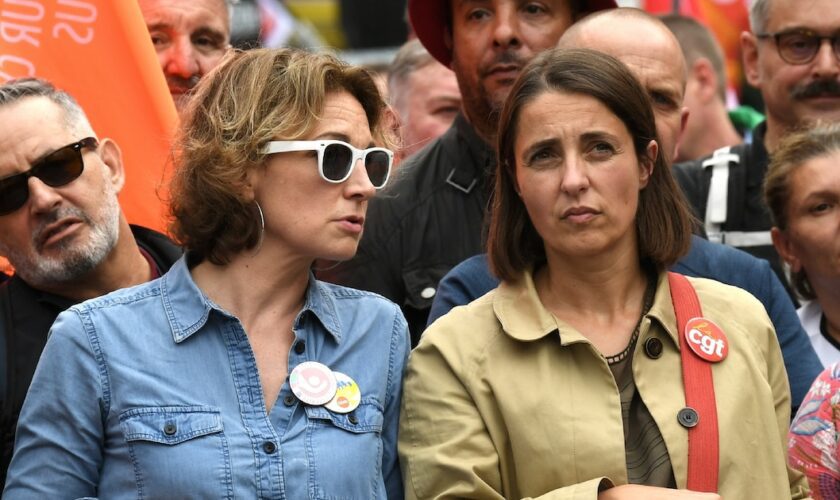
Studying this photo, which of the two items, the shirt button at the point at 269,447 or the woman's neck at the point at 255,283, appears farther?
the woman's neck at the point at 255,283

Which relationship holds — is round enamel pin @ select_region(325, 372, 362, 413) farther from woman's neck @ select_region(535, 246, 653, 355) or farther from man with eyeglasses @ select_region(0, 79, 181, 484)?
man with eyeglasses @ select_region(0, 79, 181, 484)

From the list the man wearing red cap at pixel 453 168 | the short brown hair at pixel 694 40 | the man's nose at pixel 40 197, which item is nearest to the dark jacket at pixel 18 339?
the man's nose at pixel 40 197

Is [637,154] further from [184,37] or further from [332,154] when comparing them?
[184,37]

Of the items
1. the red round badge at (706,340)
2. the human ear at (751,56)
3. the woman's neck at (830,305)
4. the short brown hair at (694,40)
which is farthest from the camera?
the short brown hair at (694,40)

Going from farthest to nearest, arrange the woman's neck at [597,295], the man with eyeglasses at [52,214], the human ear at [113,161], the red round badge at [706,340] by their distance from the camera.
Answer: the human ear at [113,161] → the man with eyeglasses at [52,214] → the woman's neck at [597,295] → the red round badge at [706,340]

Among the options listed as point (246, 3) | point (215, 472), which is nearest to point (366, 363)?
point (215, 472)

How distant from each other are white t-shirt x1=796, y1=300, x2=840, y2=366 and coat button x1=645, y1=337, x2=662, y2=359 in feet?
4.53

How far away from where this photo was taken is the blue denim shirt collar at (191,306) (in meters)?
3.98

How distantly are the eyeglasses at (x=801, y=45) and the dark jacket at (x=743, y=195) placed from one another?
0.41m

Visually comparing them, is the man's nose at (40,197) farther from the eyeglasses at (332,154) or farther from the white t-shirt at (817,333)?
the white t-shirt at (817,333)

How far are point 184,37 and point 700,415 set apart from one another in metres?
3.12

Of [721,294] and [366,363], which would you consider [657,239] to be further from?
[366,363]

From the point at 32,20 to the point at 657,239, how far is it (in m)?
2.41

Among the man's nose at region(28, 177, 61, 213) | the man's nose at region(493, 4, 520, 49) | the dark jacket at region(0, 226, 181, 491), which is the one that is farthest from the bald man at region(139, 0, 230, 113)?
the dark jacket at region(0, 226, 181, 491)
